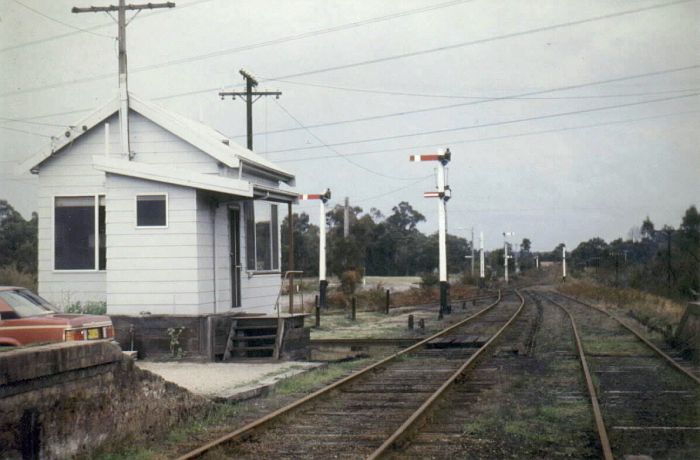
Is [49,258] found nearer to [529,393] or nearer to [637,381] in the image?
[529,393]

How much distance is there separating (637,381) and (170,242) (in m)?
8.22

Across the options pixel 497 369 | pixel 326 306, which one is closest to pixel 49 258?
pixel 497 369

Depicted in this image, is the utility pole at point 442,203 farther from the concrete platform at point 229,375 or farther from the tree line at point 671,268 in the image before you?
the concrete platform at point 229,375

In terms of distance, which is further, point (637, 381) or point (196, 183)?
point (196, 183)

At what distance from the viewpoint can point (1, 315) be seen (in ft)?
37.6

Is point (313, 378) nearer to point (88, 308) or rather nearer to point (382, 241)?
point (88, 308)

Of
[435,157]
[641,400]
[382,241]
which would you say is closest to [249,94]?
[435,157]

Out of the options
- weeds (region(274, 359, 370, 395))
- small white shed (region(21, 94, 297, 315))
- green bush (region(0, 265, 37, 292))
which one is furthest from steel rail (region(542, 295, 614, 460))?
green bush (region(0, 265, 37, 292))

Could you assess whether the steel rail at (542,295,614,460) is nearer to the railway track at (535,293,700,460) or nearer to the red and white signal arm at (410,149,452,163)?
the railway track at (535,293,700,460)

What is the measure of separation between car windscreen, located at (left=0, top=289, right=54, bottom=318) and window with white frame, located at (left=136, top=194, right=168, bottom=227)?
11.0ft

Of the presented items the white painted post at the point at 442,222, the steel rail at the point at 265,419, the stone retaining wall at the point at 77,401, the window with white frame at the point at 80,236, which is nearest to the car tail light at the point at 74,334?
the stone retaining wall at the point at 77,401

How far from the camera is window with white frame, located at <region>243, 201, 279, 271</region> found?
18.1 metres

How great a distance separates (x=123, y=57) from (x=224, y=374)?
8.78 meters

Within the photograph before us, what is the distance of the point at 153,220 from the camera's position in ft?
50.9
